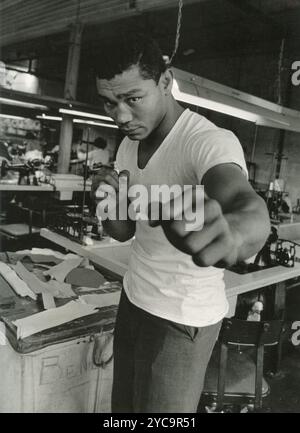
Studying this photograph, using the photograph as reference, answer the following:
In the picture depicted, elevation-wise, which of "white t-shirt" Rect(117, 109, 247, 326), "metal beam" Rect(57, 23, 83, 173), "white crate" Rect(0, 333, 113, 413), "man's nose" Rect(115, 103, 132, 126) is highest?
"metal beam" Rect(57, 23, 83, 173)

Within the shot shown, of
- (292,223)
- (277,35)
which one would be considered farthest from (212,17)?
(292,223)

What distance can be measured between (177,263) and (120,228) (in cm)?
40

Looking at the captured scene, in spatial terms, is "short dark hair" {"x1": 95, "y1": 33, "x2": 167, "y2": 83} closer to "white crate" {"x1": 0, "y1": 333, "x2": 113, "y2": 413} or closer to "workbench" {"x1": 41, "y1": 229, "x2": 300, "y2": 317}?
"white crate" {"x1": 0, "y1": 333, "x2": 113, "y2": 413}

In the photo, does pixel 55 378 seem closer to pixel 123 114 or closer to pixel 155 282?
pixel 155 282

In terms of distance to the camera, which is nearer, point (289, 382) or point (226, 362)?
point (226, 362)

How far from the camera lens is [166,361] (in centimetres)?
111

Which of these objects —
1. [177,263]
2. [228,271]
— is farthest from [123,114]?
[228,271]

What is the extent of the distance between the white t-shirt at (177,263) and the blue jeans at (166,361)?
4cm

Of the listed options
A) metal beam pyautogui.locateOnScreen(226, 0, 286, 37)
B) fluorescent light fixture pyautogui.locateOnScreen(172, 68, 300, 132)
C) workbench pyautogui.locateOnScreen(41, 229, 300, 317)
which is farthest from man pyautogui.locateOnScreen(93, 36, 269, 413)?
metal beam pyautogui.locateOnScreen(226, 0, 286, 37)

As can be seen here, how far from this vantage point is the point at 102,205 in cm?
115

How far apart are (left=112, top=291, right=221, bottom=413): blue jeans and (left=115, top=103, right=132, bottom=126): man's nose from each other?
56 centimetres

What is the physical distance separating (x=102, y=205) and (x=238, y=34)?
24.2ft

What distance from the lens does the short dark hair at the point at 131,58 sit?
101cm

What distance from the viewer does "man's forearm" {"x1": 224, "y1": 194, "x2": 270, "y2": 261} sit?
2.14ft
